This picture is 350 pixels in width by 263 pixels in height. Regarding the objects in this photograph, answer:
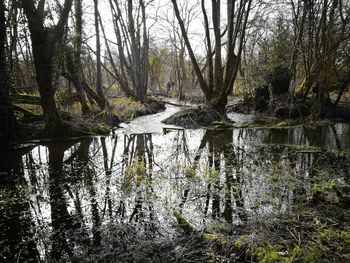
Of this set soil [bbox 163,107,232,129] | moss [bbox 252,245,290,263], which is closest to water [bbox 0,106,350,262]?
moss [bbox 252,245,290,263]

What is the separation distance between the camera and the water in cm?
294

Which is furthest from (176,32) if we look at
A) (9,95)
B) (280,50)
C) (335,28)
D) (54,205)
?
(54,205)

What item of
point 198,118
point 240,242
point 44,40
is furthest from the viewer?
point 198,118

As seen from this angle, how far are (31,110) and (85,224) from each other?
25.5 ft

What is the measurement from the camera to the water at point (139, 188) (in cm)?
294

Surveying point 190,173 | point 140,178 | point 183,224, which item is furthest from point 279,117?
point 183,224

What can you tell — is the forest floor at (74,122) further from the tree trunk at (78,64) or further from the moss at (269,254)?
the moss at (269,254)

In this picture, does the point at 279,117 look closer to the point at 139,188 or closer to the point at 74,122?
A: the point at 74,122

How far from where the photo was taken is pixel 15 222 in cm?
328

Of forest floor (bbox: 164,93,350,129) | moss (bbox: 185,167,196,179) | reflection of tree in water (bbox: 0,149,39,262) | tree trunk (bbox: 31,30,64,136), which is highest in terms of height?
tree trunk (bbox: 31,30,64,136)

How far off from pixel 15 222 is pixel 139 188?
1670 millimetres

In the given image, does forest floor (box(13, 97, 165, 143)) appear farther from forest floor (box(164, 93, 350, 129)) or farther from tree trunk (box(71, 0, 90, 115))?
forest floor (box(164, 93, 350, 129))

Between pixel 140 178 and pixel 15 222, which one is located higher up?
pixel 140 178

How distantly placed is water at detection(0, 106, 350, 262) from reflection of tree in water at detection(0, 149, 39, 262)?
0.01m
